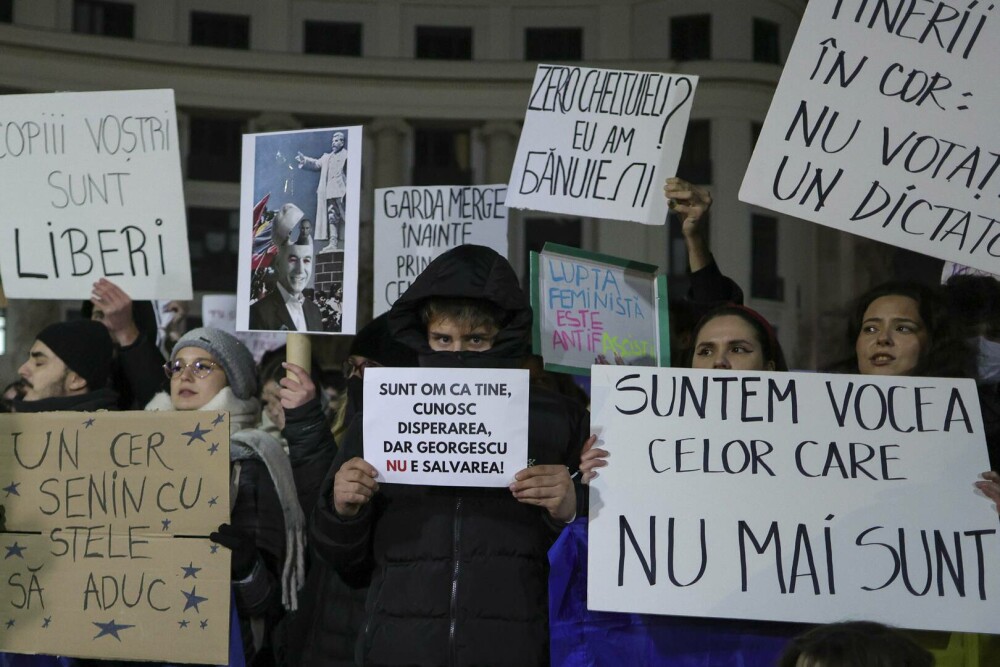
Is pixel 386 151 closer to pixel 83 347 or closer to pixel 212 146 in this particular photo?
pixel 212 146

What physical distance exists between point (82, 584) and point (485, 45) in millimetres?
19825

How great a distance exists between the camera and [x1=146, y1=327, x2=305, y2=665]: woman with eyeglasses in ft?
10.00

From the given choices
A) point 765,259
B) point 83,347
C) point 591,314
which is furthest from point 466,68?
point 83,347

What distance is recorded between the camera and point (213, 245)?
76.6 feet

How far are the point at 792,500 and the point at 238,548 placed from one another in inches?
52.1

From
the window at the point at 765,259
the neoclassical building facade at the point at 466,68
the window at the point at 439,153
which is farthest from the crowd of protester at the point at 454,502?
the window at the point at 765,259

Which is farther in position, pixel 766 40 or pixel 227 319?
pixel 766 40

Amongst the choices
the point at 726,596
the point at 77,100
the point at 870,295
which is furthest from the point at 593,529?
the point at 77,100

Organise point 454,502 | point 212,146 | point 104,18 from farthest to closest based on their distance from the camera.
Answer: point 212,146
point 104,18
point 454,502

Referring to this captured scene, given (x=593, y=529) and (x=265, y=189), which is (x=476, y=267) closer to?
(x=593, y=529)

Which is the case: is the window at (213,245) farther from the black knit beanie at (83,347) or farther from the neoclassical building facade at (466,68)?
the black knit beanie at (83,347)

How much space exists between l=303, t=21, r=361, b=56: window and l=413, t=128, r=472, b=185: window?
7.14ft

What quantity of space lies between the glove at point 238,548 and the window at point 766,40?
2017cm

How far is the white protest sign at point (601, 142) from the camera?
412cm
